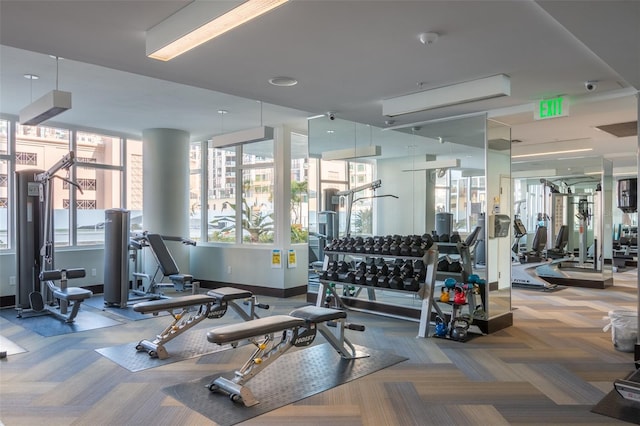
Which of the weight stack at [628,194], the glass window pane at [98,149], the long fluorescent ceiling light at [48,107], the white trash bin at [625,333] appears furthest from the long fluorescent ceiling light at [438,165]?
the glass window pane at [98,149]

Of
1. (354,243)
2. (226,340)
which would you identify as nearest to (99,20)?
(226,340)

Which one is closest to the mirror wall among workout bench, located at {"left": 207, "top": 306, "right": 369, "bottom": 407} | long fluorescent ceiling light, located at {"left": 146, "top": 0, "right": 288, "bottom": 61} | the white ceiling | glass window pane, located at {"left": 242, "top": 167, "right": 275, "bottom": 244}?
the white ceiling

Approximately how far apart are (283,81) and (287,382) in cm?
238

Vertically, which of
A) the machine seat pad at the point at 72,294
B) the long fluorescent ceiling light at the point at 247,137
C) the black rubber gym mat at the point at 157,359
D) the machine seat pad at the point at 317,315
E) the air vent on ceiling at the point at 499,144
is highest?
the long fluorescent ceiling light at the point at 247,137

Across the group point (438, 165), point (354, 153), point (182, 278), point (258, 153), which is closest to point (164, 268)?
point (182, 278)

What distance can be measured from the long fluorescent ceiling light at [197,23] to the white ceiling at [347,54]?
7 cm

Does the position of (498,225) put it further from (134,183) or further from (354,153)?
(134,183)

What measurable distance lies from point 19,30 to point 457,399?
11.6 ft

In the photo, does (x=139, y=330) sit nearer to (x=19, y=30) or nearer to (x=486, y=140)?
(x=19, y=30)

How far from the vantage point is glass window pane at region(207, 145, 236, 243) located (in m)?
7.23

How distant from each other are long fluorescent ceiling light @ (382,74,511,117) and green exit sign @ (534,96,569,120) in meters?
0.89

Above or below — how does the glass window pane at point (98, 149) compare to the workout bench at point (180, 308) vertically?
above

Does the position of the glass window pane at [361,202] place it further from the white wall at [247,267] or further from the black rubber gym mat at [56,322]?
the black rubber gym mat at [56,322]

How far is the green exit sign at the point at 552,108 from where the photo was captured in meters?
4.29
